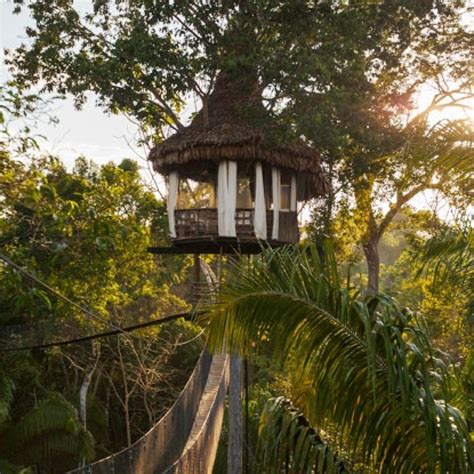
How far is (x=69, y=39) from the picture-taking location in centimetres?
1281

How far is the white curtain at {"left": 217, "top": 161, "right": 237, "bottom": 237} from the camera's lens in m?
11.1

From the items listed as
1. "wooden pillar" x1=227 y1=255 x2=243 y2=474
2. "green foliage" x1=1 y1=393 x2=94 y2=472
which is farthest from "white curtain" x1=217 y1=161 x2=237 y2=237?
"green foliage" x1=1 y1=393 x2=94 y2=472

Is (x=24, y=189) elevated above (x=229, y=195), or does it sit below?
below

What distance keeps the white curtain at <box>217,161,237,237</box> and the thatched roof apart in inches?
6.5

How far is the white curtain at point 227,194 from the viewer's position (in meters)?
11.1

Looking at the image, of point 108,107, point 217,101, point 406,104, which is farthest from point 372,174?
point 108,107

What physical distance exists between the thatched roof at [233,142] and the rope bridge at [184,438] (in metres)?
3.16

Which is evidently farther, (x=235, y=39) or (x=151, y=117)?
(x=151, y=117)

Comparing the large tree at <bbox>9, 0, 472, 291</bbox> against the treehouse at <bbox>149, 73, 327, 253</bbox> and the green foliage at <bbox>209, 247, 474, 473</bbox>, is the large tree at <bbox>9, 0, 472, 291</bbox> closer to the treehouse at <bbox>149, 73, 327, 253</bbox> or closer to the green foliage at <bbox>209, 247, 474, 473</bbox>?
the treehouse at <bbox>149, 73, 327, 253</bbox>

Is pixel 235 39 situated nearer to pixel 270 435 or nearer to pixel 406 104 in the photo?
pixel 406 104

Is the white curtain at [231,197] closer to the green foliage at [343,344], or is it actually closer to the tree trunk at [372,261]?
the tree trunk at [372,261]

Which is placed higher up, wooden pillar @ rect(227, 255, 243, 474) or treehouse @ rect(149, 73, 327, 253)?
treehouse @ rect(149, 73, 327, 253)

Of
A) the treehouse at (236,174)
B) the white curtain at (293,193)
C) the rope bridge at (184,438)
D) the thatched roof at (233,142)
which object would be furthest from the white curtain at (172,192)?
the rope bridge at (184,438)

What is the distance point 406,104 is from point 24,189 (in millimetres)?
12316
